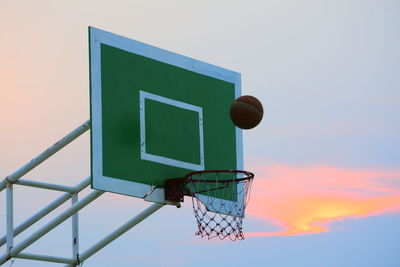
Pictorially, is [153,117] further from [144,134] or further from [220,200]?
[220,200]

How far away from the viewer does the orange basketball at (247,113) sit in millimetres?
11984

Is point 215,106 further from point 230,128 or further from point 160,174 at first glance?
point 160,174

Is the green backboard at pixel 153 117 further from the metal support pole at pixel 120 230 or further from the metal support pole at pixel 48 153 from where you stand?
the metal support pole at pixel 120 230

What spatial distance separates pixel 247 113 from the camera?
12.0 meters

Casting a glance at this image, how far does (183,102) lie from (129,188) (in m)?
1.49

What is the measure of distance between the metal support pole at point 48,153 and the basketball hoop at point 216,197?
1.10 meters

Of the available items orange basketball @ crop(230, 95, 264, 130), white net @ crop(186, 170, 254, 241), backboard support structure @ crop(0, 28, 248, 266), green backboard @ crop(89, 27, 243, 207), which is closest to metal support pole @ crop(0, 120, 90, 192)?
backboard support structure @ crop(0, 28, 248, 266)

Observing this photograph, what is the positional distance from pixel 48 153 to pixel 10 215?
95 centimetres

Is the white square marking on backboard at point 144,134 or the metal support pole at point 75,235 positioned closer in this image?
the white square marking on backboard at point 144,134

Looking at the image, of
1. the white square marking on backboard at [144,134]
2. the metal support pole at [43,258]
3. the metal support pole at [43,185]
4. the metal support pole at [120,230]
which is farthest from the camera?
the metal support pole at [43,185]

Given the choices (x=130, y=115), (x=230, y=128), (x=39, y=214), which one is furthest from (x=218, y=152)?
(x=39, y=214)

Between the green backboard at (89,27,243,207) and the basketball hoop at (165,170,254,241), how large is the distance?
18 cm

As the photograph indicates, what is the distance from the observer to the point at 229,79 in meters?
13.5

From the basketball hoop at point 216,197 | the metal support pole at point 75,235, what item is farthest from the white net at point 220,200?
the metal support pole at point 75,235
